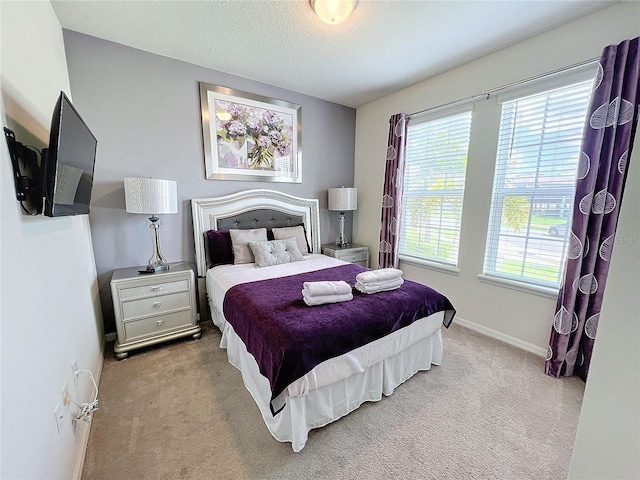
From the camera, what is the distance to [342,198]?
12.1 feet

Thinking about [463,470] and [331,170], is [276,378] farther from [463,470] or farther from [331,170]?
[331,170]

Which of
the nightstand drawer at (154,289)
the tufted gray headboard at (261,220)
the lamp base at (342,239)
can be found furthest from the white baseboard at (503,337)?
the nightstand drawer at (154,289)

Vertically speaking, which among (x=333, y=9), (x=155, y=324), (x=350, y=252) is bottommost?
(x=155, y=324)

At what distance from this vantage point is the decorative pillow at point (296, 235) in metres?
3.20

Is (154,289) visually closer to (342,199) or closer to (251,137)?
(251,137)

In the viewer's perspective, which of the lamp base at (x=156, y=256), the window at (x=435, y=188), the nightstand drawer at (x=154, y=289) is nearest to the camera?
the nightstand drawer at (x=154, y=289)

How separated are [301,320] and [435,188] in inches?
94.8

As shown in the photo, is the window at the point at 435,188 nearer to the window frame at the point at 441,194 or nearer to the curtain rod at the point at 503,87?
the window frame at the point at 441,194

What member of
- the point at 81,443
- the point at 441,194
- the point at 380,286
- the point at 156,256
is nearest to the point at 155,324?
the point at 156,256

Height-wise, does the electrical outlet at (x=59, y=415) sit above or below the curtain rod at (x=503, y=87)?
below

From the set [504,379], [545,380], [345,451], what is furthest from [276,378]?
[545,380]

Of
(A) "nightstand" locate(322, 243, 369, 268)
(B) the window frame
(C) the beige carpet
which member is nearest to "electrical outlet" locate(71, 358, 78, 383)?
(C) the beige carpet

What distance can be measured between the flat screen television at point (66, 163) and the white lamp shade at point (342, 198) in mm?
2643

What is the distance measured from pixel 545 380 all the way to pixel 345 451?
172 centimetres
